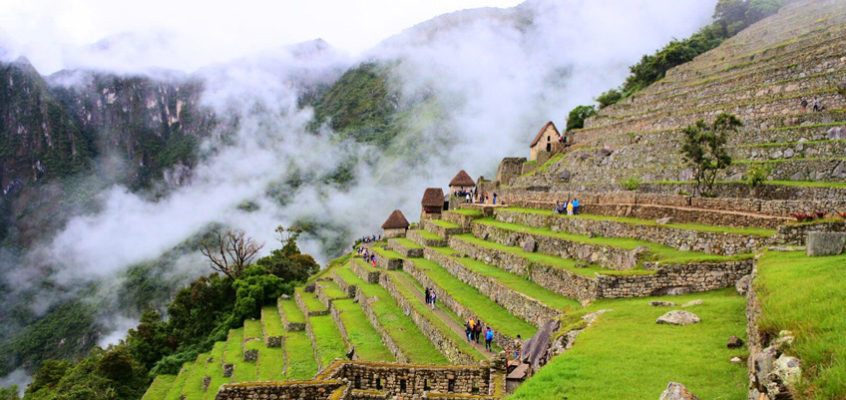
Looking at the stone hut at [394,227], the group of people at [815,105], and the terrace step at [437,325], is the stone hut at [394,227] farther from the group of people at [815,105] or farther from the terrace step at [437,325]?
the group of people at [815,105]

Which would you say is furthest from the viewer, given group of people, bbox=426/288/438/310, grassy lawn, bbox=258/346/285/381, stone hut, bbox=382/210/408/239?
stone hut, bbox=382/210/408/239

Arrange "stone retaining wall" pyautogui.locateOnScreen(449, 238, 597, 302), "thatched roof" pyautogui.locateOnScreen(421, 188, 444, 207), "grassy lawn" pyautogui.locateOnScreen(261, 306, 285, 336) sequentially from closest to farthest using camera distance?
"stone retaining wall" pyautogui.locateOnScreen(449, 238, 597, 302) → "grassy lawn" pyautogui.locateOnScreen(261, 306, 285, 336) → "thatched roof" pyautogui.locateOnScreen(421, 188, 444, 207)

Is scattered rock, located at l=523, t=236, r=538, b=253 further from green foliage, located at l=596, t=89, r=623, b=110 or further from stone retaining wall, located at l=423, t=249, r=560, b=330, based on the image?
green foliage, located at l=596, t=89, r=623, b=110

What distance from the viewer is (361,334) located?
60.3 feet

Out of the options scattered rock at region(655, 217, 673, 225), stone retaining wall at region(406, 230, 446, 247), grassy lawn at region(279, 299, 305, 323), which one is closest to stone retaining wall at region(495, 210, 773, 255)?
scattered rock at region(655, 217, 673, 225)

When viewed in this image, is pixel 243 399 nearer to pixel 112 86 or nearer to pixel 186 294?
pixel 186 294

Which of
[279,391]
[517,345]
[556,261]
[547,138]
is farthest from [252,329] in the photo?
[547,138]

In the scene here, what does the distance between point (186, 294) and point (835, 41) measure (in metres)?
46.9

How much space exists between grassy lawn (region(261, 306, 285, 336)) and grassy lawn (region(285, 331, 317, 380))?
5.02 ft

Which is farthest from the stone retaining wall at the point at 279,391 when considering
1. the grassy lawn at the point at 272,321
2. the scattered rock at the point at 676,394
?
the grassy lawn at the point at 272,321

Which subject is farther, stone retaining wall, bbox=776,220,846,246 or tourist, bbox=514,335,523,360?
tourist, bbox=514,335,523,360

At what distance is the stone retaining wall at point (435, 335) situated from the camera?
12.8m

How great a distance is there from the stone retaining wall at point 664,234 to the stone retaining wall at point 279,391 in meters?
9.71

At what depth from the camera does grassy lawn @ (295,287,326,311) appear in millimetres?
25812
